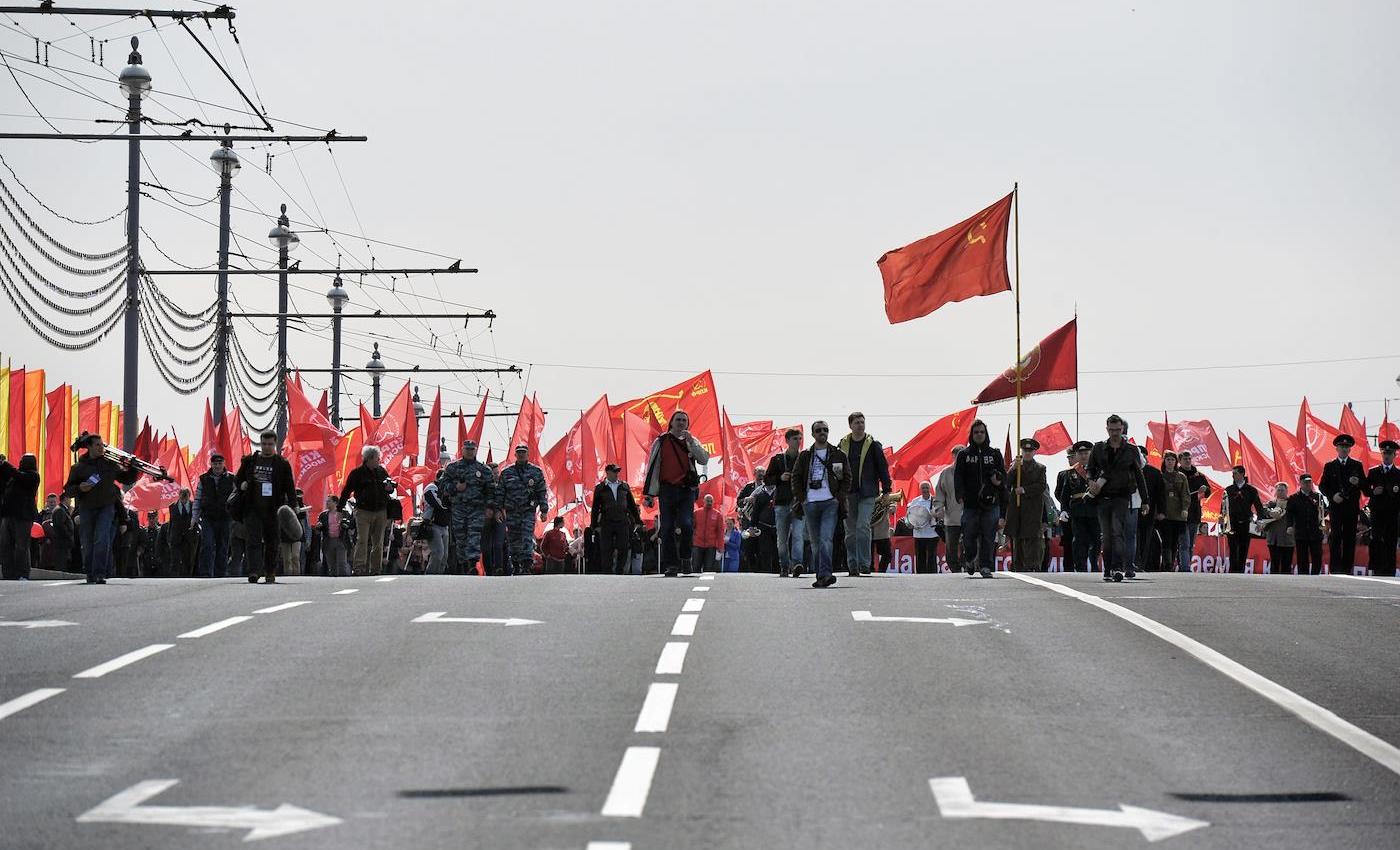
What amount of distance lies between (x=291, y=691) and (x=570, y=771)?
2898mm

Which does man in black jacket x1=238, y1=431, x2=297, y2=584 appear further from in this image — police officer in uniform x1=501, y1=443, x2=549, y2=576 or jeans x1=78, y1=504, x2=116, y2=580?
police officer in uniform x1=501, y1=443, x2=549, y2=576

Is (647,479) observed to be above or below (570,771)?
above

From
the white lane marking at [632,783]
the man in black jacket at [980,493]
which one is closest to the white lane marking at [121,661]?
the white lane marking at [632,783]

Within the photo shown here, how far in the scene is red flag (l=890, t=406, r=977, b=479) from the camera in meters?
38.1

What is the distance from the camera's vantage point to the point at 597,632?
550 inches

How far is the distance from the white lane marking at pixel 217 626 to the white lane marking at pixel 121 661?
1.97 feet

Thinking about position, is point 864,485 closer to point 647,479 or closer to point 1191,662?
point 647,479

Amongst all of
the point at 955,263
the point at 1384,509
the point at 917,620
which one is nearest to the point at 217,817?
the point at 917,620

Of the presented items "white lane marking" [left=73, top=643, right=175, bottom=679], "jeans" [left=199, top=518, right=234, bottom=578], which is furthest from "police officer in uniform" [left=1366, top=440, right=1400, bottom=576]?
"white lane marking" [left=73, top=643, right=175, bottom=679]

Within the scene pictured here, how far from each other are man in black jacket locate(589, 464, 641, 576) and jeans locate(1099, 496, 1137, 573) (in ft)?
24.0

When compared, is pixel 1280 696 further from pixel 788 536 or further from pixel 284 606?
pixel 788 536

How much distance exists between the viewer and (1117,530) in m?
20.8

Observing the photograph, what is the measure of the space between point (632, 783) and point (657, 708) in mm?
2025

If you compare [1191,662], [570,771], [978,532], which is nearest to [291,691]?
[570,771]
